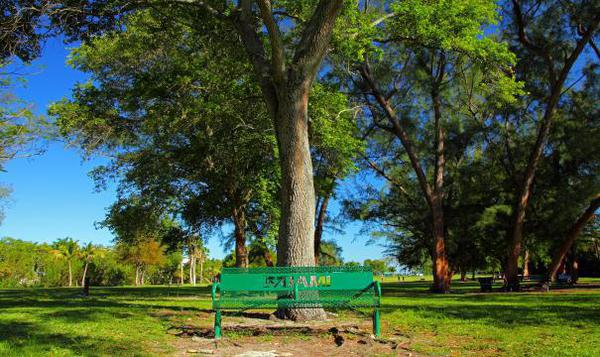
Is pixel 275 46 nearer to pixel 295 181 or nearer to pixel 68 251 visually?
pixel 295 181

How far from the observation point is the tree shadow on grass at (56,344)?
580 cm

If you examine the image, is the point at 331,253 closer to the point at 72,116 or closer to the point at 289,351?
the point at 72,116

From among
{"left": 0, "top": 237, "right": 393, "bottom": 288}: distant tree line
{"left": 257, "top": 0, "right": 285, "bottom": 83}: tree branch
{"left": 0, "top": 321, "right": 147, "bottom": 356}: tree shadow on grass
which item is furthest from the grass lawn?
{"left": 0, "top": 237, "right": 393, "bottom": 288}: distant tree line

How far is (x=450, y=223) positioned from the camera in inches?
1083

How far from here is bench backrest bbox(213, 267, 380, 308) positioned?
7.48 meters

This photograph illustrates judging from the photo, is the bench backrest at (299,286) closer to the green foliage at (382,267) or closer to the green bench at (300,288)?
the green bench at (300,288)

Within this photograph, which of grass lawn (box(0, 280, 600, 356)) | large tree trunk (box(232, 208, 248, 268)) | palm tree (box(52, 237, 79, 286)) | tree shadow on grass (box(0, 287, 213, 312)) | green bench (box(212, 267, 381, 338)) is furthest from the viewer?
palm tree (box(52, 237, 79, 286))

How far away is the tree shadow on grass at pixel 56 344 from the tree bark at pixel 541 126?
20.4 meters

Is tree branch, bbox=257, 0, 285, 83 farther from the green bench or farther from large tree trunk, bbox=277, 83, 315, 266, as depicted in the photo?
the green bench

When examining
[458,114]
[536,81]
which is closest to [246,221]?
[458,114]

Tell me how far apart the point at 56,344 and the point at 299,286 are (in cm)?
347

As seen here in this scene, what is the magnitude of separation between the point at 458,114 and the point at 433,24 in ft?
43.3

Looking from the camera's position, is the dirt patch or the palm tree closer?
the dirt patch

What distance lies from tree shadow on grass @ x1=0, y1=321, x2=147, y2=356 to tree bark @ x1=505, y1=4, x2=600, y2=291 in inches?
802
